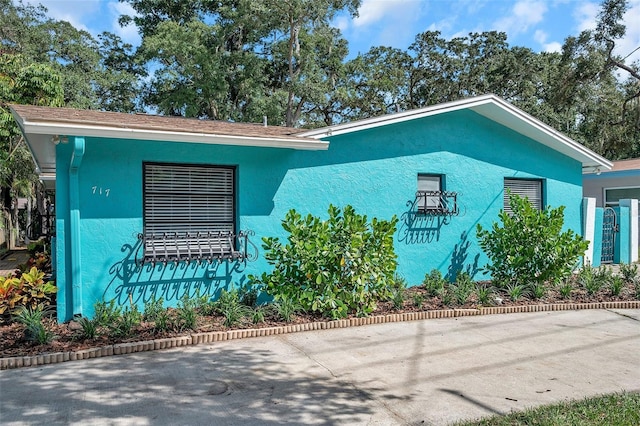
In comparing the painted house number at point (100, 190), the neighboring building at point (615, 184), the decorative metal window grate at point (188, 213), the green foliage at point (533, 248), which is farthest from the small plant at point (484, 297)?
the neighboring building at point (615, 184)

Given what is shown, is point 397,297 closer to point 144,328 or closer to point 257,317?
point 257,317

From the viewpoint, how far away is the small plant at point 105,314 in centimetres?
594

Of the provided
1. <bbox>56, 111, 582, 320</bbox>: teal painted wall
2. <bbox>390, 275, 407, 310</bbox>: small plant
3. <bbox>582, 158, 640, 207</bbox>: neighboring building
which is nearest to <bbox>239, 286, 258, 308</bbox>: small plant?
<bbox>56, 111, 582, 320</bbox>: teal painted wall

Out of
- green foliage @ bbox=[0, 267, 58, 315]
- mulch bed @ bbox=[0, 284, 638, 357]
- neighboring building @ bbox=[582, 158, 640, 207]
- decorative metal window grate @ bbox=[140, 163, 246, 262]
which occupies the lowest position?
mulch bed @ bbox=[0, 284, 638, 357]

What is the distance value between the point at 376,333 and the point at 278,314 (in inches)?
55.0

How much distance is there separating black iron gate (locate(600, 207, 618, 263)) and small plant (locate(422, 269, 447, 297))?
633 centimetres

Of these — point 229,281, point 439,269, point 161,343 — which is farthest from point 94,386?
point 439,269

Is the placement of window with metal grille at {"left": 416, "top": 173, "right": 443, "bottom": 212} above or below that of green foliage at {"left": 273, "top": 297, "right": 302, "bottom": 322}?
above

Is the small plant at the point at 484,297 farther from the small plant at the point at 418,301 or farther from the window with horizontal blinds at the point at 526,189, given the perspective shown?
the window with horizontal blinds at the point at 526,189

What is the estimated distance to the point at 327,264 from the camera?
6797 millimetres

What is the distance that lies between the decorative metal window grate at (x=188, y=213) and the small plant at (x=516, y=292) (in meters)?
4.59

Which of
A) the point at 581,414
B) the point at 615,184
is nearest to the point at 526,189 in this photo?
the point at 581,414

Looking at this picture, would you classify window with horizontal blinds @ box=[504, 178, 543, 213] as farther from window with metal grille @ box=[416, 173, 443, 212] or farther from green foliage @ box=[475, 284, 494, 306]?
green foliage @ box=[475, 284, 494, 306]

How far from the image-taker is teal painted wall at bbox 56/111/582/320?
6535 mm
